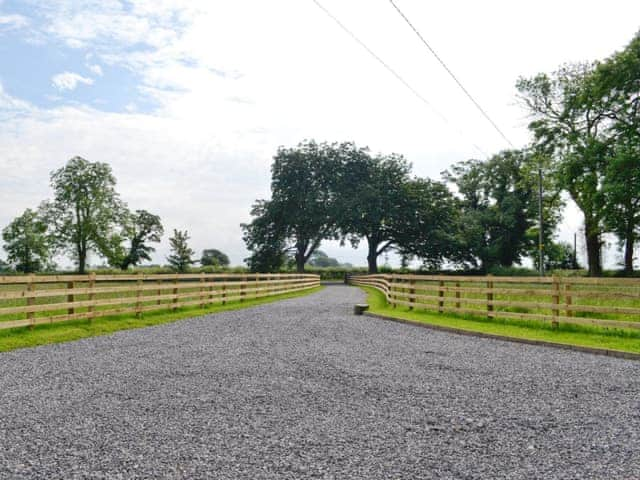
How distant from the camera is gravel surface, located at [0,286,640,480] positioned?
3775 millimetres

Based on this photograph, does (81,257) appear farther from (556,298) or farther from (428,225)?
(556,298)

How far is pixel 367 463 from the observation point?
3775 millimetres

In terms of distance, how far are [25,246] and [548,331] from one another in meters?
61.3

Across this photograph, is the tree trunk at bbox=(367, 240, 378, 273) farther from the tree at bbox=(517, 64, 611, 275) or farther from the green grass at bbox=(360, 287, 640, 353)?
the green grass at bbox=(360, 287, 640, 353)

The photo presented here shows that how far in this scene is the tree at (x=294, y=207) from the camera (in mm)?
46562

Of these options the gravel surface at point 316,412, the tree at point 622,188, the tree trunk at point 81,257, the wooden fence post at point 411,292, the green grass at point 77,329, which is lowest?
the gravel surface at point 316,412

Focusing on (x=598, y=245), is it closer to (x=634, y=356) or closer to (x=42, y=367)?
(x=634, y=356)

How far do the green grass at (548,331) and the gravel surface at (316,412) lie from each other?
1.00 m

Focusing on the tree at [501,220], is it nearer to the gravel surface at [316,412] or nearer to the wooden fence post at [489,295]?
the wooden fence post at [489,295]

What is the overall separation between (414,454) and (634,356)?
6.02m

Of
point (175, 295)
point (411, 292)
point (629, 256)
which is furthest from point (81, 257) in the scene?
point (629, 256)

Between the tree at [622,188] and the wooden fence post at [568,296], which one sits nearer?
the wooden fence post at [568,296]

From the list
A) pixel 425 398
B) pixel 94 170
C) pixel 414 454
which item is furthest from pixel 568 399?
pixel 94 170

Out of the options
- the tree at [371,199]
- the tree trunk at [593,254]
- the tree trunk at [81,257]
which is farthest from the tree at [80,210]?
the tree trunk at [593,254]
